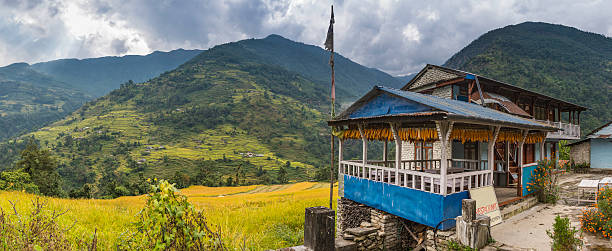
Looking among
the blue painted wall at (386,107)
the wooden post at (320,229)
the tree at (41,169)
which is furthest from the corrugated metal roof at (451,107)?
the tree at (41,169)

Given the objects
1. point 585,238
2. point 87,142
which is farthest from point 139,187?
point 87,142

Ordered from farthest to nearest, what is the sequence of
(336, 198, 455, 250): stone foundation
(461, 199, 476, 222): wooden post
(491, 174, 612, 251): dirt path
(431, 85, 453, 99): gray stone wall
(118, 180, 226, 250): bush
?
(431, 85, 453, 99): gray stone wall, (336, 198, 455, 250): stone foundation, (491, 174, 612, 251): dirt path, (461, 199, 476, 222): wooden post, (118, 180, 226, 250): bush

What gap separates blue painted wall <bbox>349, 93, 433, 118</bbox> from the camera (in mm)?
7786

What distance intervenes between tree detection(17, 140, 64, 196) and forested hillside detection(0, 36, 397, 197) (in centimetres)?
649

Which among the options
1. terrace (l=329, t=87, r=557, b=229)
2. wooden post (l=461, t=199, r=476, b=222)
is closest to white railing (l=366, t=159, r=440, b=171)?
terrace (l=329, t=87, r=557, b=229)

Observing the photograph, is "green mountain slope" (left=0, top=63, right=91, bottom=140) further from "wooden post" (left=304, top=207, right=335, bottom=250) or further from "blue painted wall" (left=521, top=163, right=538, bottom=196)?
"blue painted wall" (left=521, top=163, right=538, bottom=196)

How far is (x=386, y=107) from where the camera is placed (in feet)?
28.5

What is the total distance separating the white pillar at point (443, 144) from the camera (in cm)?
668

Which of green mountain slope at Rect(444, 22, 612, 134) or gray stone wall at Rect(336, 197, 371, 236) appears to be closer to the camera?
gray stone wall at Rect(336, 197, 371, 236)

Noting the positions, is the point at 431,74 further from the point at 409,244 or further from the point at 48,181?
the point at 48,181

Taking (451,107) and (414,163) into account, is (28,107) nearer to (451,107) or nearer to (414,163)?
(414,163)

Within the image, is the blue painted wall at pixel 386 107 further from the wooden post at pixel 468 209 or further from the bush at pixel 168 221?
the bush at pixel 168 221

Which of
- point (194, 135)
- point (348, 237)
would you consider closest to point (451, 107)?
point (348, 237)

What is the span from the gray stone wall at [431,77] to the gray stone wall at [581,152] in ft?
53.9
